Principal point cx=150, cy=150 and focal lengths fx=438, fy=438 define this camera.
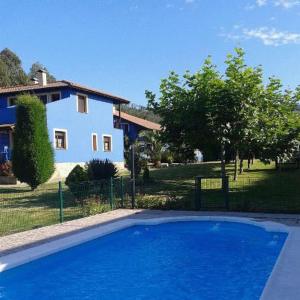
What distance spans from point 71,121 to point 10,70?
48.4m

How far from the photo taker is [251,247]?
11.0 m

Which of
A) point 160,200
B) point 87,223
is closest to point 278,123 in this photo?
point 160,200

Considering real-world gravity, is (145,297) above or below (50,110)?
below

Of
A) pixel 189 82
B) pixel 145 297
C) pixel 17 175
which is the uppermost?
pixel 189 82

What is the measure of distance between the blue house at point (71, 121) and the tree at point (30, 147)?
639 cm

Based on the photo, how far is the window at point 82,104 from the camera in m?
34.1

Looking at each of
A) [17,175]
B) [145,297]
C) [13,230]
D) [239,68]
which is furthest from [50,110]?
[145,297]

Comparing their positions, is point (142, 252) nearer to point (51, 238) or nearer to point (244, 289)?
point (51, 238)

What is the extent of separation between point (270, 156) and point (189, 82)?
5.11m

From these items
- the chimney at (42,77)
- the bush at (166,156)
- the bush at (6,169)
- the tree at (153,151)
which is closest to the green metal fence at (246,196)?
the bush at (6,169)

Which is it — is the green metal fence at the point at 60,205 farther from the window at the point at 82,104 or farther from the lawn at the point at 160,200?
the window at the point at 82,104

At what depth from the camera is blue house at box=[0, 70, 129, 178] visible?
3070 centimetres

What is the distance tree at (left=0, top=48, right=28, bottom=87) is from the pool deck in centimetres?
5904

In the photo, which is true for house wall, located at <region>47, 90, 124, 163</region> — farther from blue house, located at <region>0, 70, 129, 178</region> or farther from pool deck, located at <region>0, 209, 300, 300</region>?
pool deck, located at <region>0, 209, 300, 300</region>
